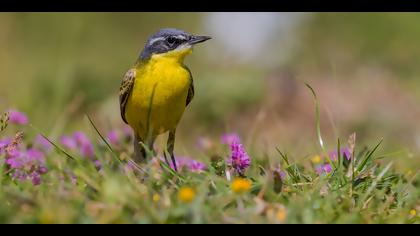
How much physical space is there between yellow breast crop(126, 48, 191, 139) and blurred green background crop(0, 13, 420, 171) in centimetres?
131

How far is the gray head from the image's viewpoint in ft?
20.3

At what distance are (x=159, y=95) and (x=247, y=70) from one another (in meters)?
5.41

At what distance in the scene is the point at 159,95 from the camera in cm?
577

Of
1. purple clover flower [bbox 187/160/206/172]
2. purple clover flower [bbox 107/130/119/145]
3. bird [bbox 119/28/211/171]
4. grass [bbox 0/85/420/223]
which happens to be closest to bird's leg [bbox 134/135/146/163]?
bird [bbox 119/28/211/171]

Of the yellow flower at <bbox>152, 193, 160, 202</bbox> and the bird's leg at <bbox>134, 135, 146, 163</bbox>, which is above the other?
the bird's leg at <bbox>134, 135, 146, 163</bbox>

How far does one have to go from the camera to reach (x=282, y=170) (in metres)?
4.41

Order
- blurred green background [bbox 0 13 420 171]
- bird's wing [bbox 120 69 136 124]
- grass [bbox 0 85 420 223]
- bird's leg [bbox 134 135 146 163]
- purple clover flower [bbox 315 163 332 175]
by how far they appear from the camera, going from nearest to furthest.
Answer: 1. grass [bbox 0 85 420 223]
2. purple clover flower [bbox 315 163 332 175]
3. bird's leg [bbox 134 135 146 163]
4. bird's wing [bbox 120 69 136 124]
5. blurred green background [bbox 0 13 420 171]

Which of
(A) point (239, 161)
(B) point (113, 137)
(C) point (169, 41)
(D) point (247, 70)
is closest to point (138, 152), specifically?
(B) point (113, 137)

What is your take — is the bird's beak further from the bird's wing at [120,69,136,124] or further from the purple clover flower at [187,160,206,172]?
the purple clover flower at [187,160,206,172]

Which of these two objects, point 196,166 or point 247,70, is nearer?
point 196,166

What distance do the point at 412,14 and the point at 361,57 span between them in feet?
3.50

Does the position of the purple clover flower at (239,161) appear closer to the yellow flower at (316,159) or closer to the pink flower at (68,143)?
the yellow flower at (316,159)

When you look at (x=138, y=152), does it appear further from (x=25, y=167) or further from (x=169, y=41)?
(x=25, y=167)
